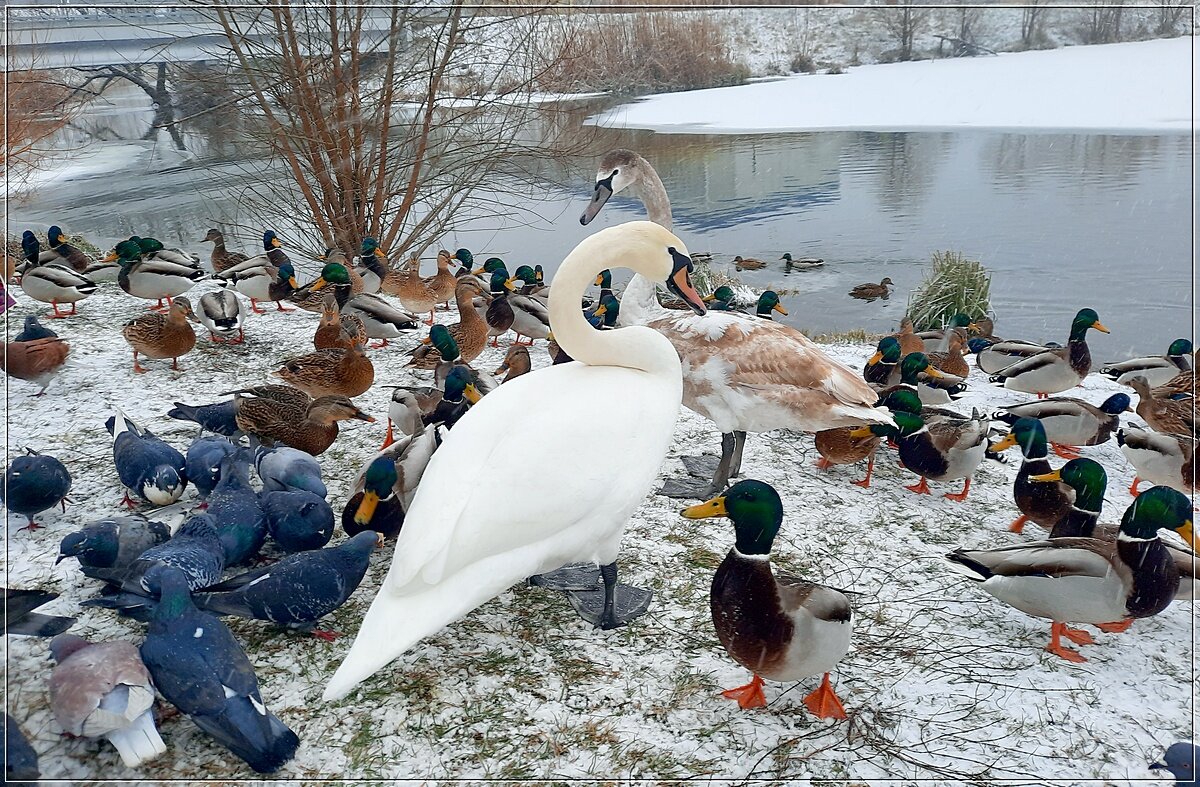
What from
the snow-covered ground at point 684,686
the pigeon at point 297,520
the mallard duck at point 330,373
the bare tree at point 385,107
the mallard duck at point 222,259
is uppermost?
the bare tree at point 385,107

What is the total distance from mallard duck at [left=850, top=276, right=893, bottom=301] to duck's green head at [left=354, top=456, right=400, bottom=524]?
28.3 feet

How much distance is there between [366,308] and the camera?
623 centimetres

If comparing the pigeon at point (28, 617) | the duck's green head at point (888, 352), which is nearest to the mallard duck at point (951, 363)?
the duck's green head at point (888, 352)

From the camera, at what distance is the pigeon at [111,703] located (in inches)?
83.4

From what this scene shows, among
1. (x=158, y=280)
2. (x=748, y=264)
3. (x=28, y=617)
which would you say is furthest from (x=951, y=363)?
(x=158, y=280)

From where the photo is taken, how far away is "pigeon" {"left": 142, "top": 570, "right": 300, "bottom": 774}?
7.10ft

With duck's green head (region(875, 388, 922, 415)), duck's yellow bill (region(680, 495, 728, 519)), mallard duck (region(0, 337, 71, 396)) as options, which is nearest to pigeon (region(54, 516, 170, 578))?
duck's yellow bill (region(680, 495, 728, 519))

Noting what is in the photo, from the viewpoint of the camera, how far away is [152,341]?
5.29m

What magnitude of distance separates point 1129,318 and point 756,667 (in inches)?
351

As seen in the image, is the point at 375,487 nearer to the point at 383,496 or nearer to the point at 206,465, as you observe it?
the point at 383,496

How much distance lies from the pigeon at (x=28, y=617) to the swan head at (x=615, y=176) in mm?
3357

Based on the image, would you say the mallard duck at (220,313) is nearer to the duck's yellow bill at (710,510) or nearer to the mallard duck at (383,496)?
the mallard duck at (383,496)

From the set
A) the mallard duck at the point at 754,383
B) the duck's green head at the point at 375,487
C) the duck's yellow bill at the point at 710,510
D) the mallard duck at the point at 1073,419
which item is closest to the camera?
the duck's yellow bill at the point at 710,510

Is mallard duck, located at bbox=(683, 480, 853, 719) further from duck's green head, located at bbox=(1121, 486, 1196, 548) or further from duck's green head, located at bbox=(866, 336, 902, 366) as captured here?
duck's green head, located at bbox=(866, 336, 902, 366)
